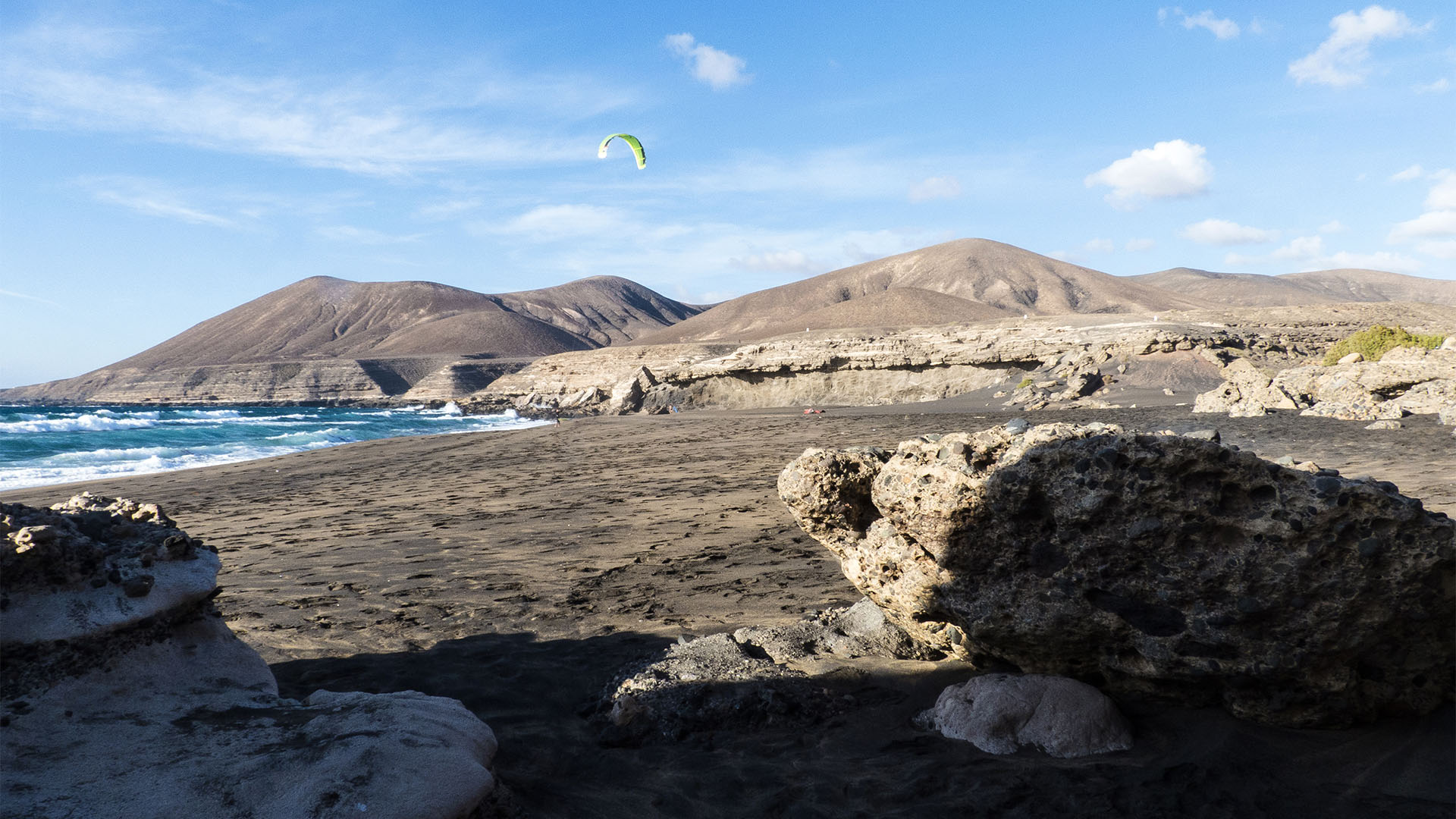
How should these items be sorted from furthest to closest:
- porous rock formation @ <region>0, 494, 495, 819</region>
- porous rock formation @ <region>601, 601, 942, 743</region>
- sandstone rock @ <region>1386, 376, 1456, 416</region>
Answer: sandstone rock @ <region>1386, 376, 1456, 416</region>
porous rock formation @ <region>601, 601, 942, 743</region>
porous rock formation @ <region>0, 494, 495, 819</region>

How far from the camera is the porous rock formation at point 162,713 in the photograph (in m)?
2.15

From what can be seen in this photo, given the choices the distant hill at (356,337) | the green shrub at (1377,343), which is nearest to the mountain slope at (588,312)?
the distant hill at (356,337)

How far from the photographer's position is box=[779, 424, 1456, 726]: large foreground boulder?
A: 261 cm

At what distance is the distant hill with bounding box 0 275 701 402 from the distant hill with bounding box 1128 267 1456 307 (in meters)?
113

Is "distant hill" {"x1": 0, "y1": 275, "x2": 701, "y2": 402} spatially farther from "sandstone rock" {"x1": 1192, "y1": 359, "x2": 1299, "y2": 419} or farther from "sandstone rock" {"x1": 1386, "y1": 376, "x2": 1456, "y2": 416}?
"sandstone rock" {"x1": 1386, "y1": 376, "x2": 1456, "y2": 416}

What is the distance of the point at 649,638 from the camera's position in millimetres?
4395

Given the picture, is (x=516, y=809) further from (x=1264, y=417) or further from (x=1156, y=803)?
(x=1264, y=417)

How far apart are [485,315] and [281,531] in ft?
450

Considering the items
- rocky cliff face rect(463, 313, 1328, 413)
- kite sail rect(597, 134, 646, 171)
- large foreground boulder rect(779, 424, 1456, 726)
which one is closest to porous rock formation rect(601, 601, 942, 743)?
large foreground boulder rect(779, 424, 1456, 726)

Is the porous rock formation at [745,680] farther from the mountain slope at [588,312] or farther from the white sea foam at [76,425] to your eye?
the mountain slope at [588,312]

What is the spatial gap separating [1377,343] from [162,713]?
1252 inches

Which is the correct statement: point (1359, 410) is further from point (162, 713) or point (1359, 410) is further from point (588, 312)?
point (588, 312)

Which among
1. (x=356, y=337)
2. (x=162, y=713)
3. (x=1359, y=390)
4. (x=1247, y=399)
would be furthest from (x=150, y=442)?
(x=356, y=337)

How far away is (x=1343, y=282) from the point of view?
533 ft
